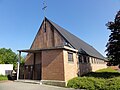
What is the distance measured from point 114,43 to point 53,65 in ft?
23.7

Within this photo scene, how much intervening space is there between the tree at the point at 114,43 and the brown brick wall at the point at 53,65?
5860 mm

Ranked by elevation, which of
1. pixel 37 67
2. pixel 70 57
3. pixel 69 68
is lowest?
pixel 69 68

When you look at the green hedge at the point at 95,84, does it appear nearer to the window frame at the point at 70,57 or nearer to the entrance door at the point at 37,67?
the window frame at the point at 70,57

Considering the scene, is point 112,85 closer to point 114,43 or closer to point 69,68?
point 69,68

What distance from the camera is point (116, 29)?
54.0ft

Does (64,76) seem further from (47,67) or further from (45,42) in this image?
(45,42)

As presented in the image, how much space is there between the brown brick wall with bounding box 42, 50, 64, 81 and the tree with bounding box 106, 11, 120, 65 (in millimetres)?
5860

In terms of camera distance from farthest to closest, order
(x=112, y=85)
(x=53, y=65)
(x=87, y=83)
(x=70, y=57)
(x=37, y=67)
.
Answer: (x=37, y=67) → (x=70, y=57) → (x=53, y=65) → (x=87, y=83) → (x=112, y=85)

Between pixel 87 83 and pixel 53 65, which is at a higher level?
pixel 53 65

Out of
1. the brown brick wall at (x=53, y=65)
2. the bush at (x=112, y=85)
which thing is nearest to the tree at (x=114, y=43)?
the bush at (x=112, y=85)

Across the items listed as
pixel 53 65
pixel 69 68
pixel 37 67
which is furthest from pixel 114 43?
pixel 37 67

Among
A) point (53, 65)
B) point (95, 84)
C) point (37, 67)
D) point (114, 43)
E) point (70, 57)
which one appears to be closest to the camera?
point (95, 84)

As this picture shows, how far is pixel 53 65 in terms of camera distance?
50.5ft

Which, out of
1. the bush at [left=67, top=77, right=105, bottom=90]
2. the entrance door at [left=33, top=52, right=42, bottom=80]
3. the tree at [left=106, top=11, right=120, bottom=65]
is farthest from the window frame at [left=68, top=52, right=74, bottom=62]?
the entrance door at [left=33, top=52, right=42, bottom=80]
